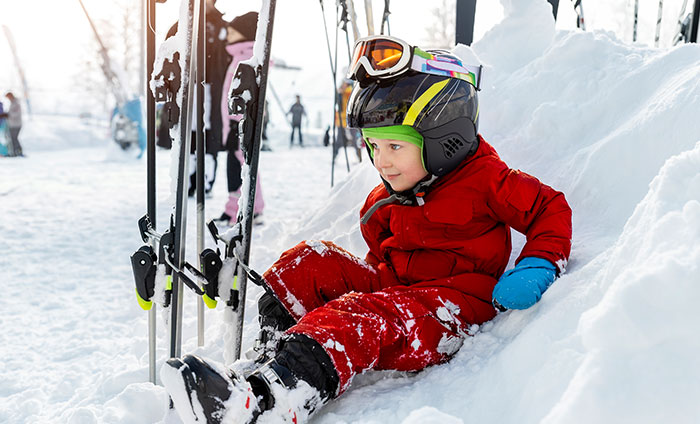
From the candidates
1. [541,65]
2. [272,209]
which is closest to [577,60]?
[541,65]

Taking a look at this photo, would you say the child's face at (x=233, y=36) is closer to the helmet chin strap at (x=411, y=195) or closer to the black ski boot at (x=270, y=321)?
the helmet chin strap at (x=411, y=195)

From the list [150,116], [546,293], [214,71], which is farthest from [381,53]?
[214,71]

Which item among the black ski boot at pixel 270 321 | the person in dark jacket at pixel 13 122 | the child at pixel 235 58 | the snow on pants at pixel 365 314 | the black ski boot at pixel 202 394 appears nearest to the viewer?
the black ski boot at pixel 202 394

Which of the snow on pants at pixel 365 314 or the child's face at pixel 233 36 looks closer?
the snow on pants at pixel 365 314

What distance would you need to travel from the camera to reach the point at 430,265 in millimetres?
1765

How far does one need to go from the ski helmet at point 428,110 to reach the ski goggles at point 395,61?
16 millimetres

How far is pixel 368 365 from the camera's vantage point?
1395 millimetres

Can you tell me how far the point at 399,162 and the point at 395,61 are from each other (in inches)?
12.7

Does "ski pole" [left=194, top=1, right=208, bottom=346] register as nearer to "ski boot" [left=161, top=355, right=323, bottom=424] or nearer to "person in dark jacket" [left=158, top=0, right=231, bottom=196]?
"ski boot" [left=161, top=355, right=323, bottom=424]

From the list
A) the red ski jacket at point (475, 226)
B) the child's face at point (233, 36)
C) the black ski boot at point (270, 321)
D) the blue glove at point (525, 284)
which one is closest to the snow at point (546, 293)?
the blue glove at point (525, 284)

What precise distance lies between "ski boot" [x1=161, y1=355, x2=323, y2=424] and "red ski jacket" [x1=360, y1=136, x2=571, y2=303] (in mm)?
588

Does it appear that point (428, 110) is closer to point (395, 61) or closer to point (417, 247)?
point (395, 61)

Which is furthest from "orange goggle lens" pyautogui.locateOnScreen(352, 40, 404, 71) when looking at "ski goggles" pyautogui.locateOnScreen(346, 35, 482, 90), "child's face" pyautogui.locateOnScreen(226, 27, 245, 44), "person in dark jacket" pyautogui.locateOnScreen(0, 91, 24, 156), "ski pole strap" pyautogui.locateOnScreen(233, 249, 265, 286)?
"person in dark jacket" pyautogui.locateOnScreen(0, 91, 24, 156)

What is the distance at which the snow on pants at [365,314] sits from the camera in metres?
1.37
